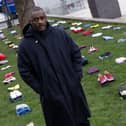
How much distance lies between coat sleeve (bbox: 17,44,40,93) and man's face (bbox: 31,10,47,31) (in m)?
0.26

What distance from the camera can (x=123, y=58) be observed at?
8156mm

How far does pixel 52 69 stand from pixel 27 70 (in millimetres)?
263

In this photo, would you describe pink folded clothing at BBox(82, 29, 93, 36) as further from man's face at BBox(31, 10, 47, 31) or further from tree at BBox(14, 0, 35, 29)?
man's face at BBox(31, 10, 47, 31)

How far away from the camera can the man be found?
164 inches

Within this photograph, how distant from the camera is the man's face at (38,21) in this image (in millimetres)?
4176

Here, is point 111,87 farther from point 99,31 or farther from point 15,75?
point 99,31

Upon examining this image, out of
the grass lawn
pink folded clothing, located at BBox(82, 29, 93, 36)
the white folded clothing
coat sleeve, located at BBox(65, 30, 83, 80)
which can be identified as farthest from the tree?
coat sleeve, located at BBox(65, 30, 83, 80)

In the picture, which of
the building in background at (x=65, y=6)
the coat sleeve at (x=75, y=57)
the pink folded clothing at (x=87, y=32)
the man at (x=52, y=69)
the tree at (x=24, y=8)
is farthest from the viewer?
the building in background at (x=65, y=6)

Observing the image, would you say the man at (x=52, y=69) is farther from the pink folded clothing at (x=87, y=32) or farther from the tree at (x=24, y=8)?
the pink folded clothing at (x=87, y=32)

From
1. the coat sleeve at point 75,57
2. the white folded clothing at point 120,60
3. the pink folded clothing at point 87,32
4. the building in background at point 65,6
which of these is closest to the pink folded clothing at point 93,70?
the white folded clothing at point 120,60

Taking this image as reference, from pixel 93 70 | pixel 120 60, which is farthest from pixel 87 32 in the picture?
pixel 93 70

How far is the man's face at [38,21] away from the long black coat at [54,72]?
0.06m

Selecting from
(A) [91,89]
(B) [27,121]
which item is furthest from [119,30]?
(B) [27,121]

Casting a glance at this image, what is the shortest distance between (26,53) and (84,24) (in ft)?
30.5
